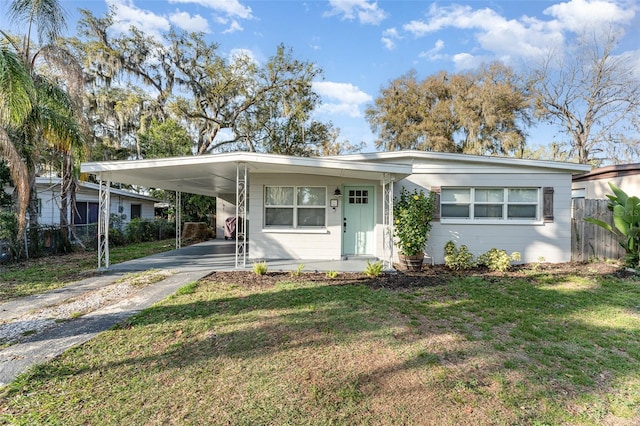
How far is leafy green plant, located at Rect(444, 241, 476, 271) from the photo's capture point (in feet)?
26.7

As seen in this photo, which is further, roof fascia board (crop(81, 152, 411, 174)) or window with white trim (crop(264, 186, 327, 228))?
window with white trim (crop(264, 186, 327, 228))

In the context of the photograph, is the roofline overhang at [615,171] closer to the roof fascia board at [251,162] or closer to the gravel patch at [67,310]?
the roof fascia board at [251,162]

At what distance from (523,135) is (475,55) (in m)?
6.35

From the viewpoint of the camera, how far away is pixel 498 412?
239 cm

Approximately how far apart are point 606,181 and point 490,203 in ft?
15.6

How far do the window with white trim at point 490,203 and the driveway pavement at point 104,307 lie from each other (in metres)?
2.94

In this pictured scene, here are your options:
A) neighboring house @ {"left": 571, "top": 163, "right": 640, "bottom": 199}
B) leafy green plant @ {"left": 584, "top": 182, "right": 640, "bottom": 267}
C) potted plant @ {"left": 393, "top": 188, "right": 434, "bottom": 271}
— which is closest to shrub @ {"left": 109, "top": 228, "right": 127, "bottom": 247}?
potted plant @ {"left": 393, "top": 188, "right": 434, "bottom": 271}

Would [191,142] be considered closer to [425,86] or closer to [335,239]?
[335,239]

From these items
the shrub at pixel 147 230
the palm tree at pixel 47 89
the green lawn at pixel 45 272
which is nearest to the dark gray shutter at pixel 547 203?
the green lawn at pixel 45 272

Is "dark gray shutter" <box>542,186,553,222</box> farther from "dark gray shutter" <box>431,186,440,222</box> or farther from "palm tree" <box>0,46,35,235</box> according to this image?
"palm tree" <box>0,46,35,235</box>

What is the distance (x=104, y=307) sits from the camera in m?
4.83

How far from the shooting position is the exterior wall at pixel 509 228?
8.54 metres

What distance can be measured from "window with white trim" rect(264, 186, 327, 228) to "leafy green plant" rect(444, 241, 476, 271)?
3.45 m

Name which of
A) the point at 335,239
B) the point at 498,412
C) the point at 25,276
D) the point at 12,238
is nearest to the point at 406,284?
the point at 335,239
